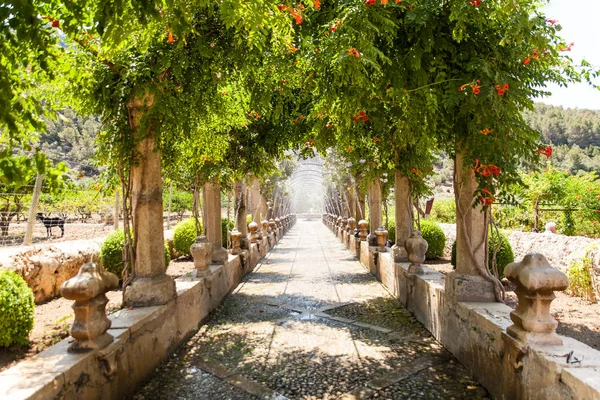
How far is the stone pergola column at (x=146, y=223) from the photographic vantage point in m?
4.29

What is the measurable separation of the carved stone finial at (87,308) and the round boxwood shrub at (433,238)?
356 inches

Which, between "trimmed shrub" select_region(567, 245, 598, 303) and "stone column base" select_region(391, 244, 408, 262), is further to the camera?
"stone column base" select_region(391, 244, 408, 262)

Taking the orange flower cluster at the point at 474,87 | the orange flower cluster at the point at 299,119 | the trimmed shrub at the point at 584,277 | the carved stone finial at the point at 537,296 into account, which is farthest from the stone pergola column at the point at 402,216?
the carved stone finial at the point at 537,296

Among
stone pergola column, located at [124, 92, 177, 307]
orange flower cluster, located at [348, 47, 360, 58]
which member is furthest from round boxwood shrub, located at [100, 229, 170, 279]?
orange flower cluster, located at [348, 47, 360, 58]

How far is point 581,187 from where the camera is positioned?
11672 millimetres

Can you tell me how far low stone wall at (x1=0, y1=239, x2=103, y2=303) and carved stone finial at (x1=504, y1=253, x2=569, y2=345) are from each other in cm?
540

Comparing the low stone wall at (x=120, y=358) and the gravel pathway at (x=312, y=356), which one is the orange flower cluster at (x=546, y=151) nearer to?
the gravel pathway at (x=312, y=356)

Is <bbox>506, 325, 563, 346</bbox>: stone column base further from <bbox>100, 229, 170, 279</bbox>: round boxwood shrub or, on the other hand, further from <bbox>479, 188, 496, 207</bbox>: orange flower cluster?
<bbox>100, 229, 170, 279</bbox>: round boxwood shrub

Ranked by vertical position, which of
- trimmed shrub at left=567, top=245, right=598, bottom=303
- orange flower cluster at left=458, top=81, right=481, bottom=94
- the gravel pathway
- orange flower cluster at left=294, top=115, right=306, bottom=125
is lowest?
the gravel pathway

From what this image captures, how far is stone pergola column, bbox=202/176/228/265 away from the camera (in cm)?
801

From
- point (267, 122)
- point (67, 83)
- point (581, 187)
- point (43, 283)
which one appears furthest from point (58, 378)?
point (581, 187)

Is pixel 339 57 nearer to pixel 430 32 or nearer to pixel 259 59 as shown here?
pixel 430 32

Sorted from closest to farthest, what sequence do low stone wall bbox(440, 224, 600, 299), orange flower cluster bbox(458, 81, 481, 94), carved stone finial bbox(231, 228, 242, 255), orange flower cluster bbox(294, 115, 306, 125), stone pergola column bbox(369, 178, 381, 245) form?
orange flower cluster bbox(458, 81, 481, 94), low stone wall bbox(440, 224, 600, 299), orange flower cluster bbox(294, 115, 306, 125), carved stone finial bbox(231, 228, 242, 255), stone pergola column bbox(369, 178, 381, 245)

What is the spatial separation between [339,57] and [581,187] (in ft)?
38.8
